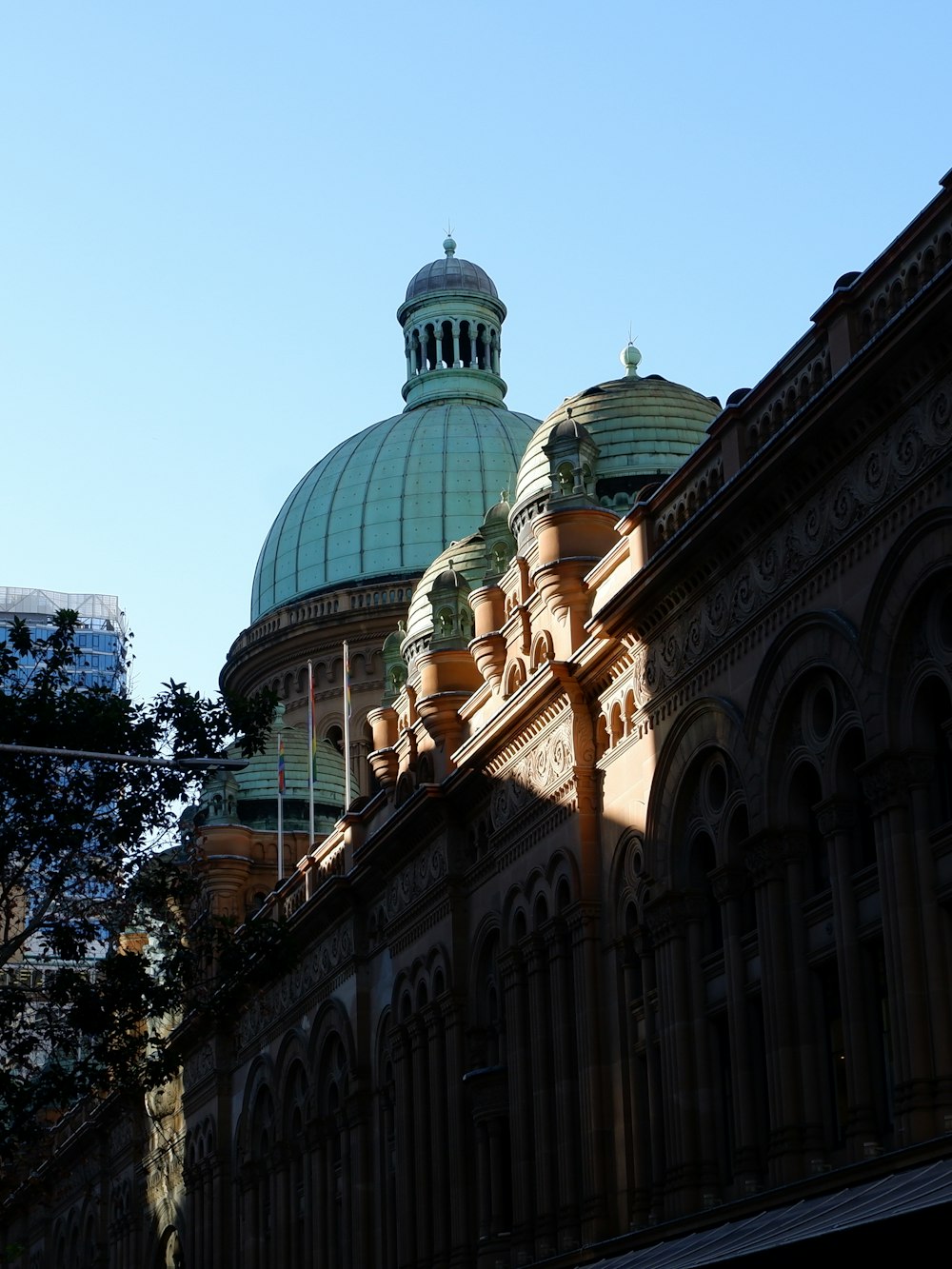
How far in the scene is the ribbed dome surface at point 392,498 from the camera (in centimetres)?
8188

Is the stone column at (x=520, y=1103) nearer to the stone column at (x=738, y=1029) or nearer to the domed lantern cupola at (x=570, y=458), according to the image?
the stone column at (x=738, y=1029)

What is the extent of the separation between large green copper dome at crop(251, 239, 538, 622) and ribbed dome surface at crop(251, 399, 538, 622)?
0.03 metres

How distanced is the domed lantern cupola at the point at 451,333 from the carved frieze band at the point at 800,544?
51661mm

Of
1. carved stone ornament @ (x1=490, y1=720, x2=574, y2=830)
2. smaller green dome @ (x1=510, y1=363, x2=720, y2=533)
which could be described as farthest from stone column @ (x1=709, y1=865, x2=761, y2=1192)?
smaller green dome @ (x1=510, y1=363, x2=720, y2=533)

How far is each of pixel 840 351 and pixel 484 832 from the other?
1721 centimetres

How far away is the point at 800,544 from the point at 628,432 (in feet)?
59.0

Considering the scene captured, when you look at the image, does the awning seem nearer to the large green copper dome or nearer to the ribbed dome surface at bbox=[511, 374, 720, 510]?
the ribbed dome surface at bbox=[511, 374, 720, 510]

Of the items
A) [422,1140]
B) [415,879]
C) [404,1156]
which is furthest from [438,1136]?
[415,879]

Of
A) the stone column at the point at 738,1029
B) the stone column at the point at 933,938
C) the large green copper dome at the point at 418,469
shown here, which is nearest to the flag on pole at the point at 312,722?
the large green copper dome at the point at 418,469

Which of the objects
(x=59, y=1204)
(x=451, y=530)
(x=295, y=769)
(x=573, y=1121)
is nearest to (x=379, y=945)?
(x=573, y=1121)

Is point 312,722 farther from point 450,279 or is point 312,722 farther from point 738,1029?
point 738,1029

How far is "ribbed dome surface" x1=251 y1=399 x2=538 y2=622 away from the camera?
3223 inches

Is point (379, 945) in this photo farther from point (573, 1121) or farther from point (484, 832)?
point (573, 1121)

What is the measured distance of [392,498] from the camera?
272 ft
